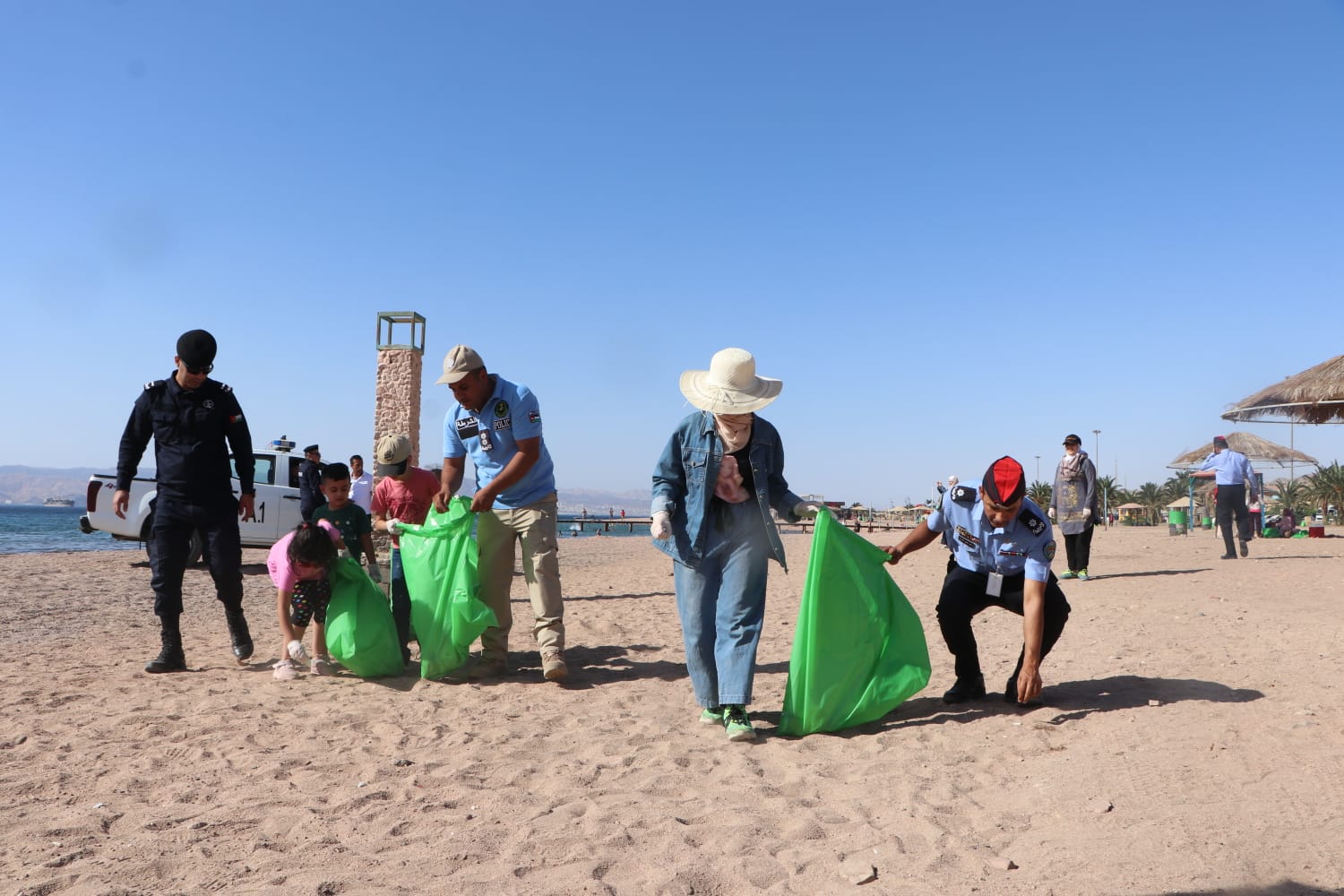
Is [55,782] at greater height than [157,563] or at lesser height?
lesser

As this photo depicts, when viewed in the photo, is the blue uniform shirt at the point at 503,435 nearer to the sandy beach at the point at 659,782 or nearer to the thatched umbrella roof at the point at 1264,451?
the sandy beach at the point at 659,782

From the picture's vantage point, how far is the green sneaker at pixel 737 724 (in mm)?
3949

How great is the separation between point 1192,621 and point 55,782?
662 centimetres

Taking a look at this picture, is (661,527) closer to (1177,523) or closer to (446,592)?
(446,592)

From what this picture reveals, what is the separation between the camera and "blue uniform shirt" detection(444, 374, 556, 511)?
502cm

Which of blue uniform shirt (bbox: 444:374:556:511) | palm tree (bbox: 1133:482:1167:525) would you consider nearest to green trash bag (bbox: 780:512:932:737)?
blue uniform shirt (bbox: 444:374:556:511)

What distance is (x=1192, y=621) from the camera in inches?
262

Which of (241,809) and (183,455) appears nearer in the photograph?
(241,809)

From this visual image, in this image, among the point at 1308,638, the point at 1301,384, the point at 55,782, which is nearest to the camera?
the point at 55,782

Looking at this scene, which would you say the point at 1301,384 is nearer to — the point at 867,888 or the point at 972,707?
the point at 972,707

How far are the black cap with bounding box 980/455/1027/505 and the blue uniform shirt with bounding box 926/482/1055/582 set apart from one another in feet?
0.59

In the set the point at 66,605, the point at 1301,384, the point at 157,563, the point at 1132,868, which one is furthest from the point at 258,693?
the point at 1301,384

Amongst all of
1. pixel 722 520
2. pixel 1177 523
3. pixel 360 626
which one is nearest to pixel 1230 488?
pixel 722 520

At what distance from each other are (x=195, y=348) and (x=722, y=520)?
303cm
